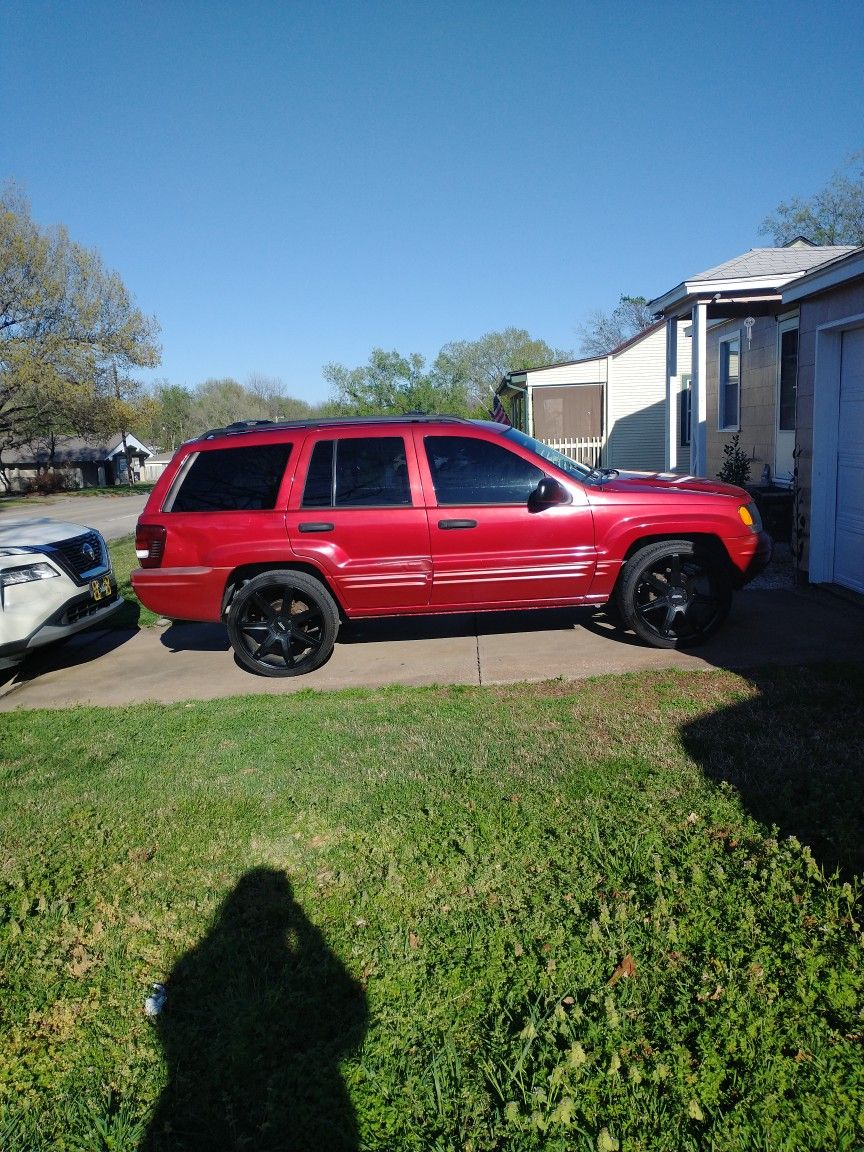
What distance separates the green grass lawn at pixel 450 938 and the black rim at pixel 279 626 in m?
1.47

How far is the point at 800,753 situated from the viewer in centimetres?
411

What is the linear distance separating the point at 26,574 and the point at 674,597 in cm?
509

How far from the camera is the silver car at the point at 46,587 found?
21.0ft

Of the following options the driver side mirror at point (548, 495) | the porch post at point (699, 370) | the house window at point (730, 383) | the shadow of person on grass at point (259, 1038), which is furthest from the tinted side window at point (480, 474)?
the house window at point (730, 383)

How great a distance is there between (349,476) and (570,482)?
5.48 ft

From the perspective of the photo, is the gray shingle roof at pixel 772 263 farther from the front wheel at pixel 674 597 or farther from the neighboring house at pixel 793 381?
the front wheel at pixel 674 597

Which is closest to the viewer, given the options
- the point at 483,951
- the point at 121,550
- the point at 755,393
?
the point at 483,951

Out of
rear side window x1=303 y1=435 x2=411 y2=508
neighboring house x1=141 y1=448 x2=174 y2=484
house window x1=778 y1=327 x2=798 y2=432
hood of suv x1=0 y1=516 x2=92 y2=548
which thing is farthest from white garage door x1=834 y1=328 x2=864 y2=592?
neighboring house x1=141 y1=448 x2=174 y2=484

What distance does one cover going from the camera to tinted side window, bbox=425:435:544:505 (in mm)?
6168

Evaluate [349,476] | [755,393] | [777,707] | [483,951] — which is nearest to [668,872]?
[483,951]

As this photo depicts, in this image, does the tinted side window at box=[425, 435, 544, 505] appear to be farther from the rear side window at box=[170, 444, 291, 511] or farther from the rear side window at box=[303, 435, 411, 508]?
the rear side window at box=[170, 444, 291, 511]

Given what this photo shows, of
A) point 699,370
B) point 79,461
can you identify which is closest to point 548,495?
point 699,370

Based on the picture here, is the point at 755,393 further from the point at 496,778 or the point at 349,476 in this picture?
the point at 496,778

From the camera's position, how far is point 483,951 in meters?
2.87
